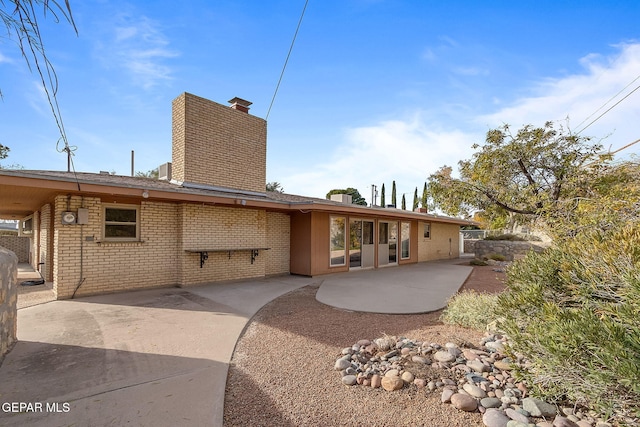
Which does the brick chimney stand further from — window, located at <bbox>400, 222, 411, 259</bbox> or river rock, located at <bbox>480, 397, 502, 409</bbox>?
river rock, located at <bbox>480, 397, 502, 409</bbox>

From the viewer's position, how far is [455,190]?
378 inches

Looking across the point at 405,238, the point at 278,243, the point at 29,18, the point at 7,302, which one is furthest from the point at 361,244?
the point at 29,18

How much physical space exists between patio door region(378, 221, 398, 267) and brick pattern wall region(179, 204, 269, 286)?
16.7 ft

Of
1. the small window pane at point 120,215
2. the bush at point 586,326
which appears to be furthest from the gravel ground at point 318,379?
the small window pane at point 120,215

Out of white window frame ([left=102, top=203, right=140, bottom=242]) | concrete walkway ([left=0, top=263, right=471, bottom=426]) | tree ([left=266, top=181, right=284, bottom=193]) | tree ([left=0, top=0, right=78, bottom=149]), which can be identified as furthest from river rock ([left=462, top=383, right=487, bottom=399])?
tree ([left=266, top=181, right=284, bottom=193])

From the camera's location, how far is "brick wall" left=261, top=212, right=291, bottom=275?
1005cm

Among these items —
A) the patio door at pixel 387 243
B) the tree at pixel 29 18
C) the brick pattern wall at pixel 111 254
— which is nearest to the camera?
the tree at pixel 29 18

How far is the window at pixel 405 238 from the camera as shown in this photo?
1411 centimetres

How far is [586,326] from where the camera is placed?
2.19 m

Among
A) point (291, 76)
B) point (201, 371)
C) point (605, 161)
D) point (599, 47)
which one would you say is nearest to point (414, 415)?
point (201, 371)

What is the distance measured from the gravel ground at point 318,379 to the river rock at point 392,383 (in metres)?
0.04

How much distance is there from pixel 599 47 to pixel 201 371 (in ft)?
39.4

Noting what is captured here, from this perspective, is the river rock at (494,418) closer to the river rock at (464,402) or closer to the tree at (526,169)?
the river rock at (464,402)

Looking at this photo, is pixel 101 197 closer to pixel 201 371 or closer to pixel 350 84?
pixel 201 371
